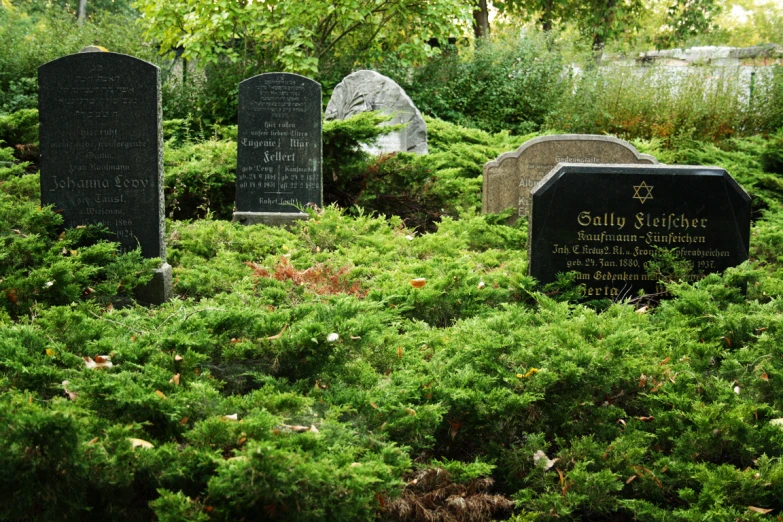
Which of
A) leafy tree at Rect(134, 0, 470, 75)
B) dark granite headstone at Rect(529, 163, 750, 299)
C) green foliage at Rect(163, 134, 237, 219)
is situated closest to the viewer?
dark granite headstone at Rect(529, 163, 750, 299)

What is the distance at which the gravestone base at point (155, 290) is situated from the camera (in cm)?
556

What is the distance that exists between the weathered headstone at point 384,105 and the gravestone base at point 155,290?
6453mm

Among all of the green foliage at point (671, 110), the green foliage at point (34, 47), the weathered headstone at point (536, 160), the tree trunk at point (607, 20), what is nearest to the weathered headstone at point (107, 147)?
the weathered headstone at point (536, 160)

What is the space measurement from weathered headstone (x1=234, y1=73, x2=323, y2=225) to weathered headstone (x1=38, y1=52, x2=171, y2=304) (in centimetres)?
293

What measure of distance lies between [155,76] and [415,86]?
11.9 meters

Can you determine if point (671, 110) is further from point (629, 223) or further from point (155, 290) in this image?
point (155, 290)

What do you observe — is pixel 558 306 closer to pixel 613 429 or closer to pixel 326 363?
pixel 613 429

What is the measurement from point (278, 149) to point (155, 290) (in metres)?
3.47

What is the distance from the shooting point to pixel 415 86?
17016mm

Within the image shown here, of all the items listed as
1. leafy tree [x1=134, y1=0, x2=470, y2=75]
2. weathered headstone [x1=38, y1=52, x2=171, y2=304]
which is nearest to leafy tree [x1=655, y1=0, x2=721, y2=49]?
leafy tree [x1=134, y1=0, x2=470, y2=75]

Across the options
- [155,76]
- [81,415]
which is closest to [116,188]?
[155,76]

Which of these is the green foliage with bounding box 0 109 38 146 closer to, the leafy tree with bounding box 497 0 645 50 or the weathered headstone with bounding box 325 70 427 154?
the weathered headstone with bounding box 325 70 427 154

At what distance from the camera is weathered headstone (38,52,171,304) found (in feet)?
18.2

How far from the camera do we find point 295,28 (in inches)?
623
